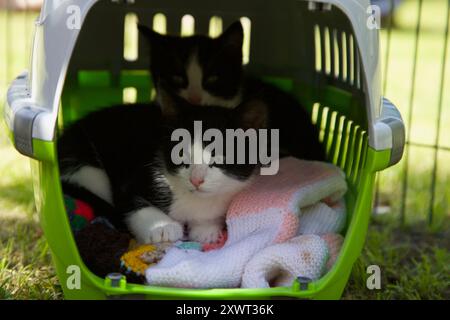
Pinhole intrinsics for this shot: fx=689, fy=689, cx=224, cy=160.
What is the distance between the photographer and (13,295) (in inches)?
76.8

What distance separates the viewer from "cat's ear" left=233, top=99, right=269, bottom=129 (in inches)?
78.2

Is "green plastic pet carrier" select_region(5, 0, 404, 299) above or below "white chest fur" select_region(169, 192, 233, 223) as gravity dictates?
above

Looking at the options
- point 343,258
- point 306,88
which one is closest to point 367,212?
point 343,258

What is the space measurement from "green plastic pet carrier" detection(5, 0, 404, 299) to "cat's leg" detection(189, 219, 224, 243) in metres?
0.40

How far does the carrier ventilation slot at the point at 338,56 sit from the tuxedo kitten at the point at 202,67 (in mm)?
361

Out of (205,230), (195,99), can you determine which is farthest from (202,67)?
(205,230)

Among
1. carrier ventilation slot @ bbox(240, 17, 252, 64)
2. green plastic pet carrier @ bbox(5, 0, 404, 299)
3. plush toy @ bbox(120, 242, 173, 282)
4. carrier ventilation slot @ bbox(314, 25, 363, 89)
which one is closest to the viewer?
green plastic pet carrier @ bbox(5, 0, 404, 299)

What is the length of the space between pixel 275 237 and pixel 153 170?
17.4 inches

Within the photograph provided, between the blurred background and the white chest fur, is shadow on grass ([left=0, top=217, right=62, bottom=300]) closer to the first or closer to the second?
the blurred background

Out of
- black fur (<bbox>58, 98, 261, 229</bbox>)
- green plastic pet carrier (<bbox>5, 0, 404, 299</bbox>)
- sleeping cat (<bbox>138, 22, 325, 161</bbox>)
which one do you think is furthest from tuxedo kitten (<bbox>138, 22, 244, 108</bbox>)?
green plastic pet carrier (<bbox>5, 0, 404, 299</bbox>)

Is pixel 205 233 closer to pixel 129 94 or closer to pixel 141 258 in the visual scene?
pixel 141 258

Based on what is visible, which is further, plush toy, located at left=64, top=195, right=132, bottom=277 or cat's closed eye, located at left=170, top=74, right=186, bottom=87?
cat's closed eye, located at left=170, top=74, right=186, bottom=87

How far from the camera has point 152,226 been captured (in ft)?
6.66

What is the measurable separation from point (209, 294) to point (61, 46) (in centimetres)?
71
